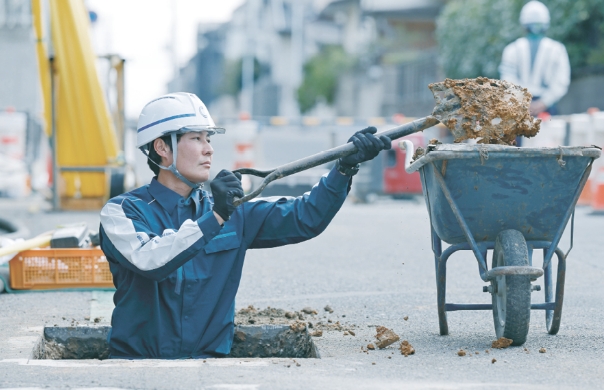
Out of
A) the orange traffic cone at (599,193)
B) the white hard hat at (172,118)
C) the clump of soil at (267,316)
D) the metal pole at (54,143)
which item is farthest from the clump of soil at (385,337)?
the metal pole at (54,143)

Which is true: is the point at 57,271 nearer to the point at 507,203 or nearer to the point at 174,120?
the point at 174,120

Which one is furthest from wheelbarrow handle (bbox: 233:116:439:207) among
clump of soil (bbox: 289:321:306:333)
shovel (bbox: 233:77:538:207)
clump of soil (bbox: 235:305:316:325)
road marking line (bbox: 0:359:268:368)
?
clump of soil (bbox: 235:305:316:325)

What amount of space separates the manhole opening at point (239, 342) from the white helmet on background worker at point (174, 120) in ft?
3.29

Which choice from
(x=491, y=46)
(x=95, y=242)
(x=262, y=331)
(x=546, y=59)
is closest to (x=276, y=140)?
(x=491, y=46)

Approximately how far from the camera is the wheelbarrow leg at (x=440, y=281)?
531 cm

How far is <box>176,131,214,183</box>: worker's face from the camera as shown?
16.5 feet

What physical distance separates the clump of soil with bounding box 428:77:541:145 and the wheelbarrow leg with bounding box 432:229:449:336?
58cm

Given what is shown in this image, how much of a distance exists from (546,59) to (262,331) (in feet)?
22.8

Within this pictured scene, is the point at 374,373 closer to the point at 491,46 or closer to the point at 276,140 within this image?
the point at 276,140

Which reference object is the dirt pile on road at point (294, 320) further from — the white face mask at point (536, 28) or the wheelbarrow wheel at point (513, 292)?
the white face mask at point (536, 28)

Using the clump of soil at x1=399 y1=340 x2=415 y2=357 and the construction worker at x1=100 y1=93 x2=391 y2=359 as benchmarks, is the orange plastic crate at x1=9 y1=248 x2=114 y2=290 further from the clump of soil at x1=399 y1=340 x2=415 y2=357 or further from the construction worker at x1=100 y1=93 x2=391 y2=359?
the clump of soil at x1=399 y1=340 x2=415 y2=357

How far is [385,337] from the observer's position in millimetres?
5129

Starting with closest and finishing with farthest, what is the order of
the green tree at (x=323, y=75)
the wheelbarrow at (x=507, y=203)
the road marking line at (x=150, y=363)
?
the road marking line at (x=150, y=363)
the wheelbarrow at (x=507, y=203)
the green tree at (x=323, y=75)

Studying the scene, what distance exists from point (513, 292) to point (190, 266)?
1.52 m
